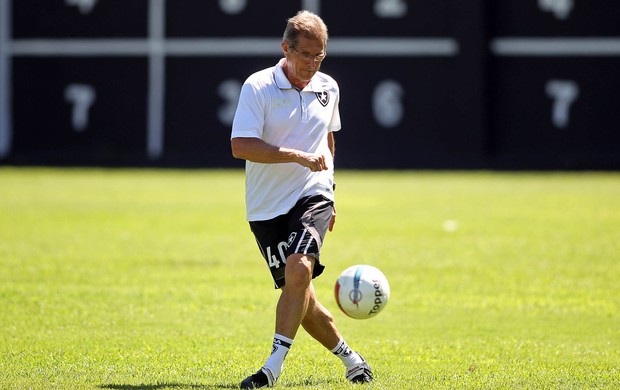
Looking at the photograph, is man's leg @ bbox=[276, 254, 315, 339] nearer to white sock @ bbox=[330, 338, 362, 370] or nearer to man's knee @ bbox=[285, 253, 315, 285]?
man's knee @ bbox=[285, 253, 315, 285]

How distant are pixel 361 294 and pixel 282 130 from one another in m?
1.22

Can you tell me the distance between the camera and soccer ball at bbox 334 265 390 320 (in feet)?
25.2

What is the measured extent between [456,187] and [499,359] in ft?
62.6

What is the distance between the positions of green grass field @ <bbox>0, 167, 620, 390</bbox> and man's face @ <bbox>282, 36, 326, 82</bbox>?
1.99 m

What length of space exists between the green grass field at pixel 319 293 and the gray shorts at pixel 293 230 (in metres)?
0.78

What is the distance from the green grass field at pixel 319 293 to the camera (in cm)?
795

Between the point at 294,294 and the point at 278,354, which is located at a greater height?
the point at 294,294

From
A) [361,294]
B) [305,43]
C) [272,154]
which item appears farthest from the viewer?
[361,294]

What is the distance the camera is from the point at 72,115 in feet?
121

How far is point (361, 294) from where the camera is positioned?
7688 millimetres

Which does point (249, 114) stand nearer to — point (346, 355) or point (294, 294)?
point (294, 294)

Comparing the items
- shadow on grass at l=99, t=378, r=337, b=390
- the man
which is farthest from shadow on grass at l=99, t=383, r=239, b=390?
the man

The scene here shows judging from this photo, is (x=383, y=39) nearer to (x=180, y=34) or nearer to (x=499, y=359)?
(x=180, y=34)

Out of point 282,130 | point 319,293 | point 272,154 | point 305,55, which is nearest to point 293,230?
point 272,154
